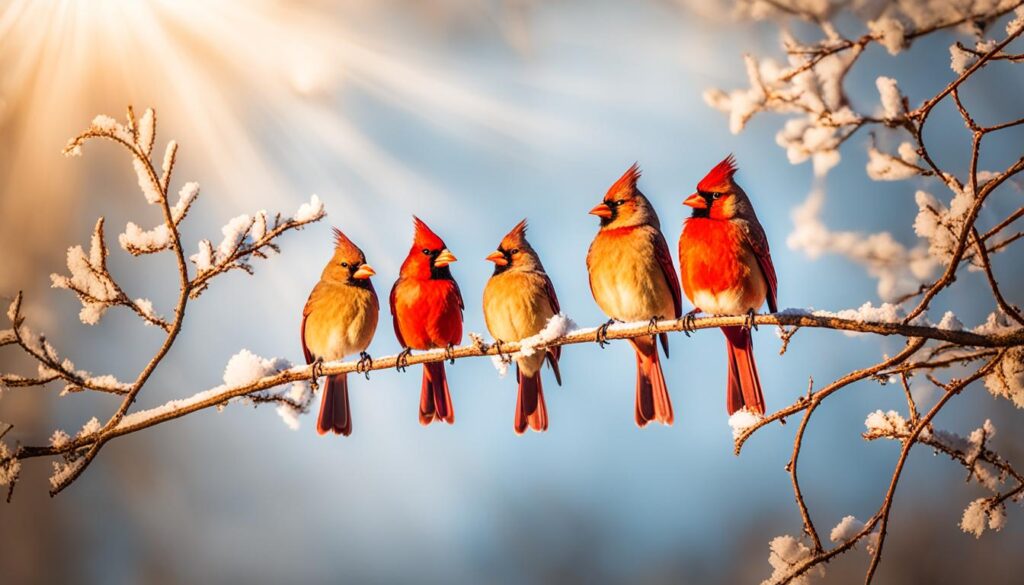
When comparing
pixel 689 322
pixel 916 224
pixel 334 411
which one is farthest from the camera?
pixel 334 411

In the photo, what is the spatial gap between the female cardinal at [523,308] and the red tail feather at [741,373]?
0.44 metres

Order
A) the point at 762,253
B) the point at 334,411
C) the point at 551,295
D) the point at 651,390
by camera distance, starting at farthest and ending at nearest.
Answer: the point at 334,411, the point at 551,295, the point at 651,390, the point at 762,253

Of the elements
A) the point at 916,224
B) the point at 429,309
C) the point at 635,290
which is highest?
the point at 429,309

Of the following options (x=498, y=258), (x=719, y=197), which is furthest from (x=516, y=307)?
(x=719, y=197)

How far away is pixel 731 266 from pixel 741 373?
26 centimetres

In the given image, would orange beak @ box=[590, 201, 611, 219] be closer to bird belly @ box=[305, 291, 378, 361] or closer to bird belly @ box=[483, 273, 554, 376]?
bird belly @ box=[483, 273, 554, 376]

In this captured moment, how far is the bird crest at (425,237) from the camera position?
2.47 metres

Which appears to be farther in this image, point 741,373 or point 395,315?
point 395,315

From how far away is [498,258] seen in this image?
2.38m

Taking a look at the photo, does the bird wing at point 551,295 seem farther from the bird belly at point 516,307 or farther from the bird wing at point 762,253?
the bird wing at point 762,253

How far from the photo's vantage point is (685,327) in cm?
200

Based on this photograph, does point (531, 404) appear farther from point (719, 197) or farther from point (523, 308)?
point (719, 197)

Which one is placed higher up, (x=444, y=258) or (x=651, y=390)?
(x=444, y=258)

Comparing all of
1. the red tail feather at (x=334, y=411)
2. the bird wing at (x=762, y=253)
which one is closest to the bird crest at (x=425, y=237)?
the red tail feather at (x=334, y=411)
